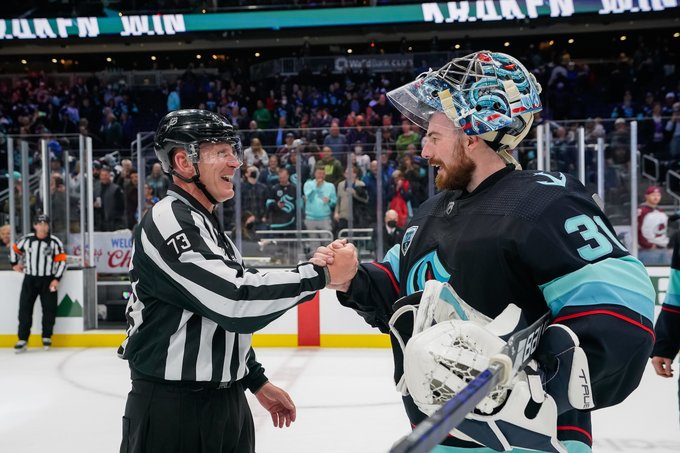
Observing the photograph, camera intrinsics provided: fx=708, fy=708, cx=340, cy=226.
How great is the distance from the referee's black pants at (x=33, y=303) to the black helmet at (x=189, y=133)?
595cm

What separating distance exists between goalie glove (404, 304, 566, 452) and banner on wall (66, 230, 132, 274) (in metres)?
7.54

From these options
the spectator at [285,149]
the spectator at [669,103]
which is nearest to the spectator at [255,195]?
the spectator at [285,149]

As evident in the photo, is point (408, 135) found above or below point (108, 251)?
above

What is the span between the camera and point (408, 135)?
7473mm

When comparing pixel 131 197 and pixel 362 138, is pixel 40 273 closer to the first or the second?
pixel 131 197

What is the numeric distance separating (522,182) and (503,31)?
16.2 metres

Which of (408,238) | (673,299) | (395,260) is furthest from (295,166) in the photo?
(408,238)

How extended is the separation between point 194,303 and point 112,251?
6872mm

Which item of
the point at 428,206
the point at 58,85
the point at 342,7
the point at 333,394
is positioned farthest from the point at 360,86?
the point at 428,206

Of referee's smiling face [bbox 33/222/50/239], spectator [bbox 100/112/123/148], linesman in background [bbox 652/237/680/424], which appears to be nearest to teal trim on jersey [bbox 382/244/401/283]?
linesman in background [bbox 652/237/680/424]

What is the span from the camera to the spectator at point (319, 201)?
751 cm

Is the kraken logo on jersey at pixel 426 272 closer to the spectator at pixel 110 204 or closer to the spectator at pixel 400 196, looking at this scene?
the spectator at pixel 400 196

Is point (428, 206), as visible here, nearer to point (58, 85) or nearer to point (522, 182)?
point (522, 182)

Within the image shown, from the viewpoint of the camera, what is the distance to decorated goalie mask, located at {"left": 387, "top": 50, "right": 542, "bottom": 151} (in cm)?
140
